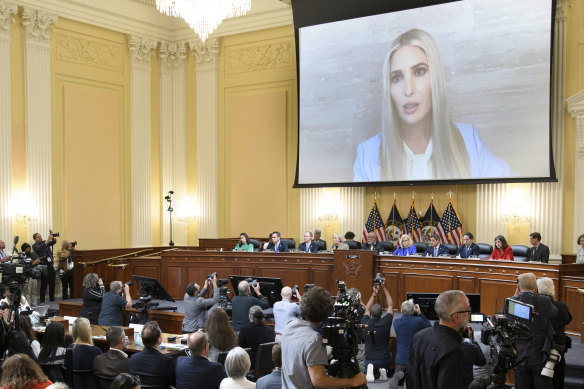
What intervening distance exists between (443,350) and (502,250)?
7684 millimetres

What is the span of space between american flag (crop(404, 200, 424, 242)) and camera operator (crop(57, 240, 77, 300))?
299 inches

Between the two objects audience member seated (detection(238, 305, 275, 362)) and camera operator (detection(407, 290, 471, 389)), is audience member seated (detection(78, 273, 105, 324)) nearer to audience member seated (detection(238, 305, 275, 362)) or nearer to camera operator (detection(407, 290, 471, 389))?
audience member seated (detection(238, 305, 275, 362))

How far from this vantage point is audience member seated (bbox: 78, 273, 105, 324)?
884 centimetres

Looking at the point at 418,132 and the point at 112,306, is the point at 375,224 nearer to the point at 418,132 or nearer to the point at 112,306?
the point at 418,132

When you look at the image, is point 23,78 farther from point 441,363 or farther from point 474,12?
point 441,363

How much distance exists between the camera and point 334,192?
1526 centimetres

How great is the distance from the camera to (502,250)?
10.6m

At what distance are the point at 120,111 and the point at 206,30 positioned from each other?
5.82 metres

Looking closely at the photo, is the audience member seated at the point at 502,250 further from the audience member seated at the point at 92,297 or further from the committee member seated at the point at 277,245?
the audience member seated at the point at 92,297

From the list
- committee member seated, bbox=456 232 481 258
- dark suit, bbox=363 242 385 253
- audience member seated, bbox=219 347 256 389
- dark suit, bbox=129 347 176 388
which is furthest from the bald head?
dark suit, bbox=363 242 385 253

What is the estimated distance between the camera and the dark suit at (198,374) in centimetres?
493

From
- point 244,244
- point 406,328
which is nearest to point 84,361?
point 406,328

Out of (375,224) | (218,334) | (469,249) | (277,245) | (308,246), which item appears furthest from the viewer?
(375,224)

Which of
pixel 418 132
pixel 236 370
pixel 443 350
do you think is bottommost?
pixel 236 370
